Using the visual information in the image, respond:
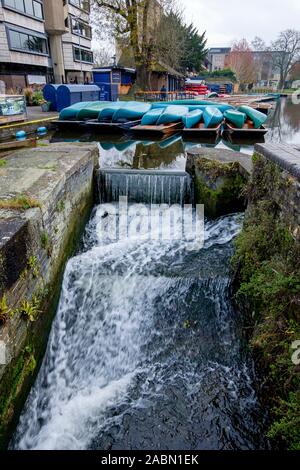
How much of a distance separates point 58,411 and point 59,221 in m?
2.73

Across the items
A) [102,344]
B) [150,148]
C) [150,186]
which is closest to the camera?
[102,344]

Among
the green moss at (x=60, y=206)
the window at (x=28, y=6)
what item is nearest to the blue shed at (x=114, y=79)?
the window at (x=28, y=6)

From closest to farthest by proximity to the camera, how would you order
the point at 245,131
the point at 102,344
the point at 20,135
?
the point at 102,344 < the point at 20,135 < the point at 245,131

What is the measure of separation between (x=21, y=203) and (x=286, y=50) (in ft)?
242

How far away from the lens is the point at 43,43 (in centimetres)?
2755

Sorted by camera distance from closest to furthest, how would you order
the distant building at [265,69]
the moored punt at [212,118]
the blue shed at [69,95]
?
1. the moored punt at [212,118]
2. the blue shed at [69,95]
3. the distant building at [265,69]

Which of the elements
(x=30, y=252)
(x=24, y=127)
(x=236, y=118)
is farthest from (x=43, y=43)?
(x=30, y=252)

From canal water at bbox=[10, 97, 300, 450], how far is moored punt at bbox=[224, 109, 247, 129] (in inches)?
357

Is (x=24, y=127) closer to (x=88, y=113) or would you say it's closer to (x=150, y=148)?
(x=88, y=113)

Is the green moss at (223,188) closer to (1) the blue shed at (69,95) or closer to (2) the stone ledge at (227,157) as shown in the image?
(2) the stone ledge at (227,157)

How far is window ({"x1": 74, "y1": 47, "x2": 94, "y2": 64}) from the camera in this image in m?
32.5

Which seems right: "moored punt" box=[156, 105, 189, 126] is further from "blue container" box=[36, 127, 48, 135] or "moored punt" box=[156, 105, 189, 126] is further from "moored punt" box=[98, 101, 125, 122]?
"blue container" box=[36, 127, 48, 135]

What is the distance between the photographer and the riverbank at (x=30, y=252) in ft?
10.9

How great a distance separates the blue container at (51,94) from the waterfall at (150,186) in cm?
1320
